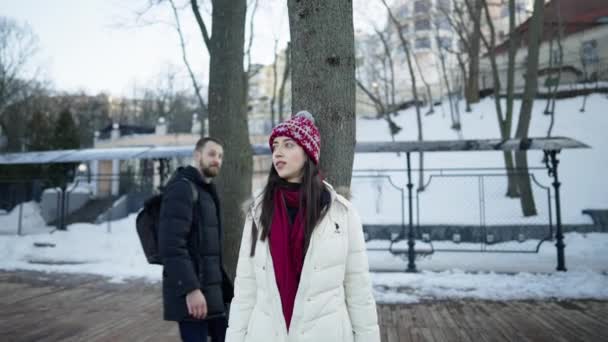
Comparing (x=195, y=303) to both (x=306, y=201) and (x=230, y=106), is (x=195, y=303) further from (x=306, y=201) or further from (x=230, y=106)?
(x=230, y=106)

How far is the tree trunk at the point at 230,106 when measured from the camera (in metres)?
5.14

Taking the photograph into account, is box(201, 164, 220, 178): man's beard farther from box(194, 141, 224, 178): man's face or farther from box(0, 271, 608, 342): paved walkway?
box(0, 271, 608, 342): paved walkway

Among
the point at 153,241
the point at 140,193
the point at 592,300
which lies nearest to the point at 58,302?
the point at 153,241

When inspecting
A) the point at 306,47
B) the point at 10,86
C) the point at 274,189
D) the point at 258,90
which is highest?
the point at 258,90

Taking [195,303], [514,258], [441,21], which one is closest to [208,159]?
[195,303]

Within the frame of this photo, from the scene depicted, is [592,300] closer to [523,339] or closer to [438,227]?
[523,339]

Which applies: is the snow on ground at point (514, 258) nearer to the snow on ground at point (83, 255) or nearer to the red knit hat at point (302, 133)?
the snow on ground at point (83, 255)

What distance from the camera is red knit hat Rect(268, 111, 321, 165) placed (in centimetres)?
200

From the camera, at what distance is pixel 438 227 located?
1132cm

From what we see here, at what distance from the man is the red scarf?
951 mm

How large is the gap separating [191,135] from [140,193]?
13.8 m

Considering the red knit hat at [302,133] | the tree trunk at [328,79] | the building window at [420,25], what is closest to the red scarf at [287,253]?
the red knit hat at [302,133]

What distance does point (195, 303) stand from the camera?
8.48 ft

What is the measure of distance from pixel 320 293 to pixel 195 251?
129 centimetres
